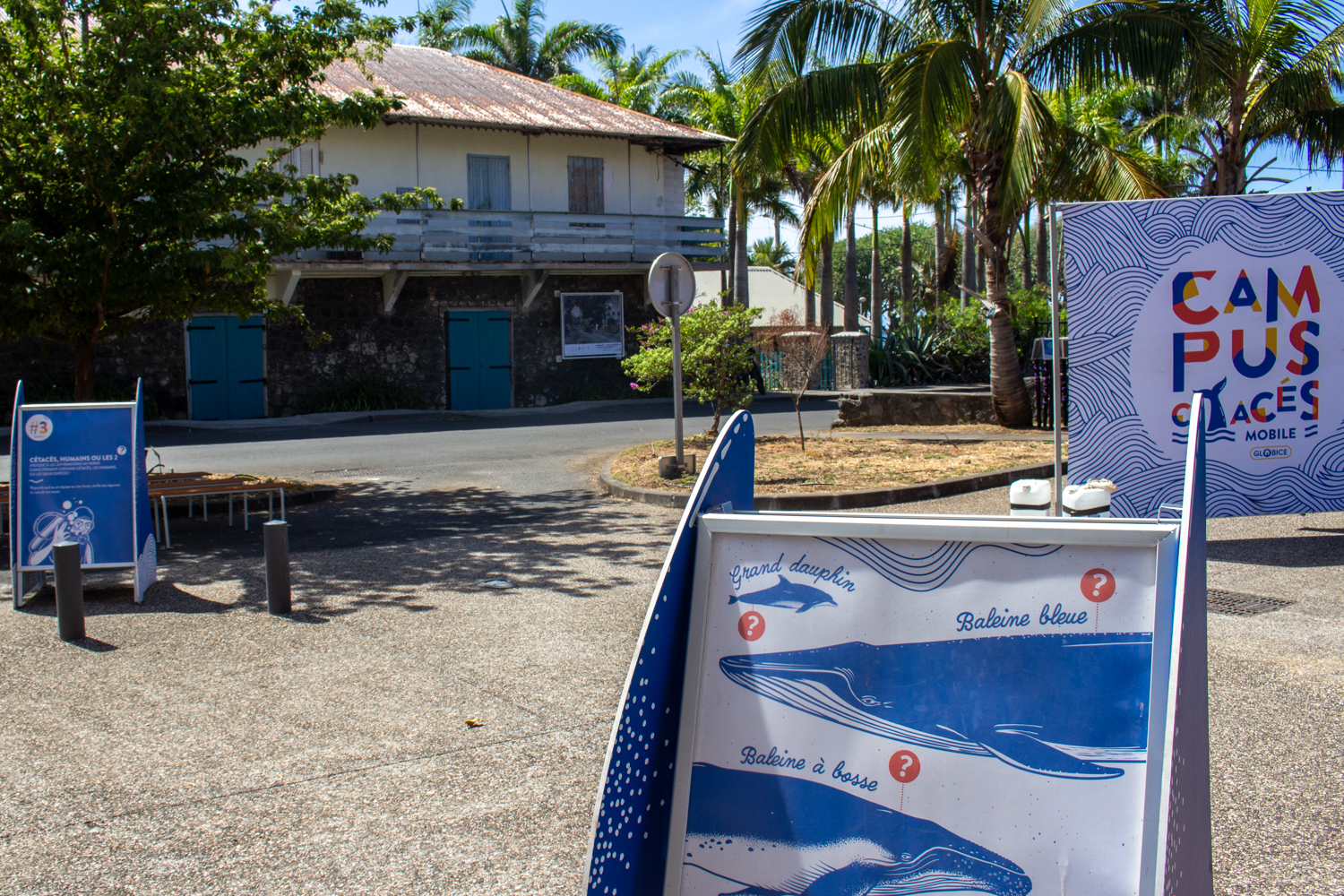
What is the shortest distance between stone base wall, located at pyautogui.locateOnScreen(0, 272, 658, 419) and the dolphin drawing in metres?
20.2

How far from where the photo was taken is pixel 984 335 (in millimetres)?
24344

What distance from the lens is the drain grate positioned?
20.1 ft

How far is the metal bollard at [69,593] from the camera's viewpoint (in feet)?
19.7

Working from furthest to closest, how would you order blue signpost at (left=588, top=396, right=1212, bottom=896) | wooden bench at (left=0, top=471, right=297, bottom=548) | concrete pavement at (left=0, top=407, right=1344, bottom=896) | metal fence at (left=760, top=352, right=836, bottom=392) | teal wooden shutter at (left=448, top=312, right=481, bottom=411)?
metal fence at (left=760, top=352, right=836, bottom=392) < teal wooden shutter at (left=448, top=312, right=481, bottom=411) < wooden bench at (left=0, top=471, right=297, bottom=548) < concrete pavement at (left=0, top=407, right=1344, bottom=896) < blue signpost at (left=588, top=396, right=1212, bottom=896)

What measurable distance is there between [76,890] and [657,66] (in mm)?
35903

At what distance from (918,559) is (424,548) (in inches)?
272

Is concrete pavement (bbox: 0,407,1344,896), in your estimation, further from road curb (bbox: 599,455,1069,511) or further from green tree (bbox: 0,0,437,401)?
green tree (bbox: 0,0,437,401)

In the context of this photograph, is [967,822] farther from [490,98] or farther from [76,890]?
[490,98]

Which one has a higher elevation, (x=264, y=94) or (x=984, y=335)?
(x=264, y=94)

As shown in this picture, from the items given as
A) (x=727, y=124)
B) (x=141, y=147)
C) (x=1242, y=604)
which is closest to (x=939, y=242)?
(x=727, y=124)

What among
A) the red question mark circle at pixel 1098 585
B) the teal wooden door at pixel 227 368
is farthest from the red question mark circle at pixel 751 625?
the teal wooden door at pixel 227 368

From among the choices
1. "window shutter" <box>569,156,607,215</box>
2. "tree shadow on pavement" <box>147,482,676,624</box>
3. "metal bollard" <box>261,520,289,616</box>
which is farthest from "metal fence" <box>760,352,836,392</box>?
"metal bollard" <box>261,520,289,616</box>

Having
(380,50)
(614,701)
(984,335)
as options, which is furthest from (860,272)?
(614,701)

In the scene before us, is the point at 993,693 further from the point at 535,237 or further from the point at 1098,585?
the point at 535,237
